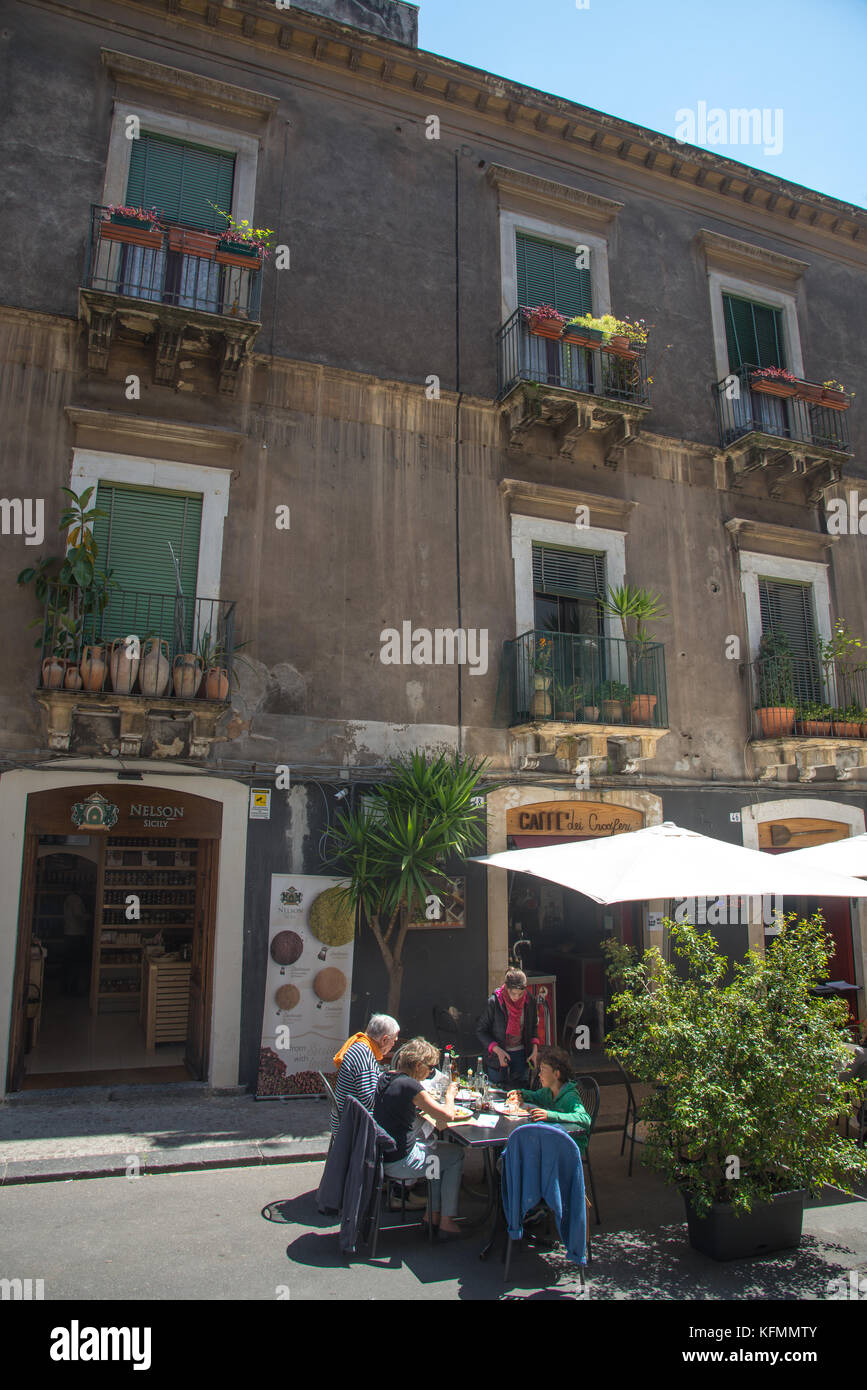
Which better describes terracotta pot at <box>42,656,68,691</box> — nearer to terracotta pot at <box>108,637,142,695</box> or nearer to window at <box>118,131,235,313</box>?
terracotta pot at <box>108,637,142,695</box>

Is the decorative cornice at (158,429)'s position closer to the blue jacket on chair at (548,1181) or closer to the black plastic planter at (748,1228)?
the blue jacket on chair at (548,1181)

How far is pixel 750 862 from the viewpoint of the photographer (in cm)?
744

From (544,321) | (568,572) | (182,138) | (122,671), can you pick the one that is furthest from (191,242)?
(568,572)

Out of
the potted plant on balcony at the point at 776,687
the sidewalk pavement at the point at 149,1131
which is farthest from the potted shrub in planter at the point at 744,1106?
the potted plant on balcony at the point at 776,687

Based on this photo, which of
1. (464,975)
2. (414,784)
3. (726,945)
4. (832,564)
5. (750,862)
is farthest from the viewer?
(832,564)

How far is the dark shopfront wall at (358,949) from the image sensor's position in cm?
943

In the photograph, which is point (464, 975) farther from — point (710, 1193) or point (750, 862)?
point (710, 1193)

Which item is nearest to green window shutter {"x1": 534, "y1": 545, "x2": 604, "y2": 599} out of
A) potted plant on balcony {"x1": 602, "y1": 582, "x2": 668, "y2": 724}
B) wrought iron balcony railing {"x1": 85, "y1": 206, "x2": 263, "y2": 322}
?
potted plant on balcony {"x1": 602, "y1": 582, "x2": 668, "y2": 724}

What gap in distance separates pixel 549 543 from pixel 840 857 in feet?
17.7

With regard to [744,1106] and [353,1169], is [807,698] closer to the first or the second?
[744,1106]

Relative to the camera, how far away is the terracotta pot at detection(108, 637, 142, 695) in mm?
8930

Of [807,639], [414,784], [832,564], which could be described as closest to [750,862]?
[414,784]

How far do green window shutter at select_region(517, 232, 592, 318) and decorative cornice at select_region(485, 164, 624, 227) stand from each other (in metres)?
0.59

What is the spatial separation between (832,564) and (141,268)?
10.8 metres
